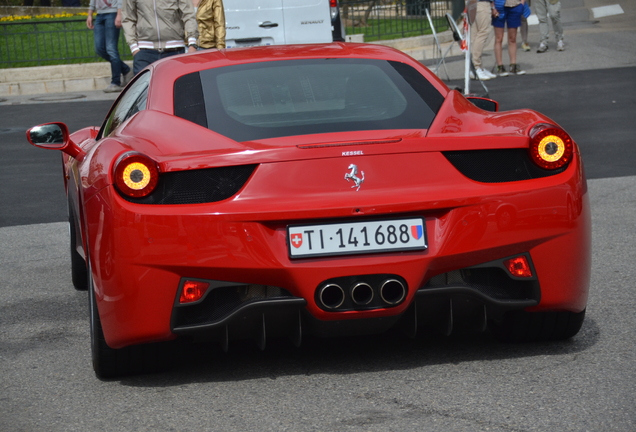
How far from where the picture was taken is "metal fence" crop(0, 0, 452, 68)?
2086 centimetres

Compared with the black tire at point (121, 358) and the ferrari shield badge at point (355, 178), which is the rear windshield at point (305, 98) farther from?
the black tire at point (121, 358)

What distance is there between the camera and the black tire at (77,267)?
→ 18.3 feet

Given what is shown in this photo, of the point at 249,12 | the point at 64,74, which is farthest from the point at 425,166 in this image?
the point at 64,74

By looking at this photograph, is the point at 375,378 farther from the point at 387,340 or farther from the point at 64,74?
the point at 64,74

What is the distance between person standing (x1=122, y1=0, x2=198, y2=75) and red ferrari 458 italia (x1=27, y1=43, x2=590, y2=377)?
6993mm

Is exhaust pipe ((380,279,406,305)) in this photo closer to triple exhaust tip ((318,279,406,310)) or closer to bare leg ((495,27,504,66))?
triple exhaust tip ((318,279,406,310))

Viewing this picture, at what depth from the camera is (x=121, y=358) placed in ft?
12.9

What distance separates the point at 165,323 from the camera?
145 inches

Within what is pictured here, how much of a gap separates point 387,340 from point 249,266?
105cm

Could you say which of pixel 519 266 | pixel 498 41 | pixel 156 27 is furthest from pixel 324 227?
pixel 498 41

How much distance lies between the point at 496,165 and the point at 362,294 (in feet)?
2.25

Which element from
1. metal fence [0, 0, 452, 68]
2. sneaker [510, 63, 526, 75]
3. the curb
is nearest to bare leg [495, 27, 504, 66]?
sneaker [510, 63, 526, 75]

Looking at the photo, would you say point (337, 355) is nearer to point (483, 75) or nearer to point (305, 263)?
point (305, 263)

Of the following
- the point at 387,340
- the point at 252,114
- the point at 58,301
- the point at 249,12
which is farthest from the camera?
the point at 249,12
